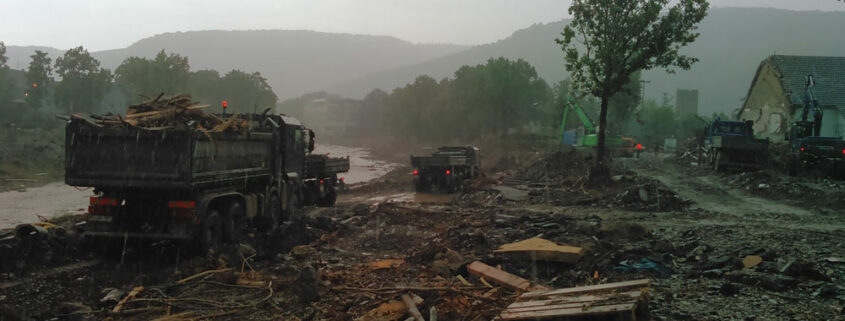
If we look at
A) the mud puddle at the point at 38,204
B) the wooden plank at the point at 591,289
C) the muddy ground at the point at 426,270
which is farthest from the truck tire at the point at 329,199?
the wooden plank at the point at 591,289

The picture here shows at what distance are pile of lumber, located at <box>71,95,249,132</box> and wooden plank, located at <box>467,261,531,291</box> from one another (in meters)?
4.97

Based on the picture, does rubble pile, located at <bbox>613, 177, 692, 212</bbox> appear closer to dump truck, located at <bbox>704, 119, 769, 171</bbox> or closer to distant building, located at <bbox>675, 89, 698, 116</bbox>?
dump truck, located at <bbox>704, 119, 769, 171</bbox>

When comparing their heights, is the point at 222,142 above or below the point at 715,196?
above

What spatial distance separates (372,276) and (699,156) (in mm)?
32067

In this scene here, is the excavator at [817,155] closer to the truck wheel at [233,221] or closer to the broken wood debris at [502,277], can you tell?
the broken wood debris at [502,277]

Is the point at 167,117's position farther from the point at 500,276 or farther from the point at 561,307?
the point at 561,307

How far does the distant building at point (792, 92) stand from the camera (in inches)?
1336

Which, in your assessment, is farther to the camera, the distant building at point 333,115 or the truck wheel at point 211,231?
the distant building at point 333,115

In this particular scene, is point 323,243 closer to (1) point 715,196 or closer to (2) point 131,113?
(2) point 131,113

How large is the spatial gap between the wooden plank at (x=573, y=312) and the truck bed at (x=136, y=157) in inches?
221

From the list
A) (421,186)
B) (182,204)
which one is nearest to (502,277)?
(182,204)

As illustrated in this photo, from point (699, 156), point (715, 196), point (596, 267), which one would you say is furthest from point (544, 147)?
point (596, 267)

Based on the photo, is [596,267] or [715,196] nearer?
[596,267]

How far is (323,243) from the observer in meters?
11.5
